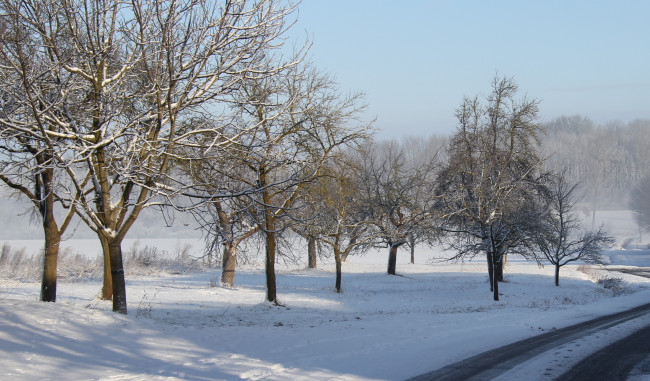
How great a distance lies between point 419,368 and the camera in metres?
8.40

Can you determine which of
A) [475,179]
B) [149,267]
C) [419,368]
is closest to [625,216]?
[475,179]

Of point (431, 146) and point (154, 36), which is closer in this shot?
point (154, 36)

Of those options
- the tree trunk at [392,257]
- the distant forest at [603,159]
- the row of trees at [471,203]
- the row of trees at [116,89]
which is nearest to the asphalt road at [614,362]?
the row of trees at [116,89]

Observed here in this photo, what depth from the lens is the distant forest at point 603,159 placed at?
439 ft

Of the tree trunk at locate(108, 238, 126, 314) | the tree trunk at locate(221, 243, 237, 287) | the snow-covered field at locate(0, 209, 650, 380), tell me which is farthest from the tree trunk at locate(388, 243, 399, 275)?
the tree trunk at locate(108, 238, 126, 314)

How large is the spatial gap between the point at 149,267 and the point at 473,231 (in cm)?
1830

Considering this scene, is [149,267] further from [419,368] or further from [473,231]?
[419,368]

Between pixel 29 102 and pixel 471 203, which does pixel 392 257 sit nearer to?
pixel 471 203

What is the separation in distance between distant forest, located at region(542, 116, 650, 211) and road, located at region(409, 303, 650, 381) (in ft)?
388

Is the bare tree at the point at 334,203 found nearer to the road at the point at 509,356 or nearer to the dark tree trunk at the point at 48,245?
the dark tree trunk at the point at 48,245

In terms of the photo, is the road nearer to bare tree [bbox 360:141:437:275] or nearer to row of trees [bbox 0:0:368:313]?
row of trees [bbox 0:0:368:313]

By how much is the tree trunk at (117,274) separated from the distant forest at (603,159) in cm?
12360

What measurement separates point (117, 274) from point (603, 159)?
501ft

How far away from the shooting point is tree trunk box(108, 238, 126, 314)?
10.9 m
